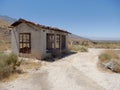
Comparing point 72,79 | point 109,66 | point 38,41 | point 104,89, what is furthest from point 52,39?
point 104,89

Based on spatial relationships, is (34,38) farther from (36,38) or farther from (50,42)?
(50,42)

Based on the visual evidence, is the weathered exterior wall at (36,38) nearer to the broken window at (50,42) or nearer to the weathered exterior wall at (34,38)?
the weathered exterior wall at (34,38)

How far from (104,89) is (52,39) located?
1296cm

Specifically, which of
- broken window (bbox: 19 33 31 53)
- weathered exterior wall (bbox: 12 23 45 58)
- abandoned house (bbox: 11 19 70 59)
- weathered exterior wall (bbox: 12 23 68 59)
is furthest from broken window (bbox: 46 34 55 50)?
weathered exterior wall (bbox: 12 23 45 58)

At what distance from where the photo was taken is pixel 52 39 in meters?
20.2

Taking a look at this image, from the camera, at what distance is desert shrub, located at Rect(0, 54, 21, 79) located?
32.9ft

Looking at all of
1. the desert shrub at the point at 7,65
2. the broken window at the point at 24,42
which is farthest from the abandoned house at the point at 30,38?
the desert shrub at the point at 7,65

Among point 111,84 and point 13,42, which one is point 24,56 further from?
point 111,84

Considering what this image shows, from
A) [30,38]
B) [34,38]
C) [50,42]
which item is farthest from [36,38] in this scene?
[50,42]

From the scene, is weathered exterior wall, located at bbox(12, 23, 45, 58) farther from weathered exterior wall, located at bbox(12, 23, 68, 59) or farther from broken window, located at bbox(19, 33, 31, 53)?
broken window, located at bbox(19, 33, 31, 53)

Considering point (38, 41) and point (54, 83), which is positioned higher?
point (38, 41)

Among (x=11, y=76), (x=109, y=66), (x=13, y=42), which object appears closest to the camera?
(x=11, y=76)

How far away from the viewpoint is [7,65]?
10977 millimetres

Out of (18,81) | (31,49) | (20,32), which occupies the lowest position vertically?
(18,81)
